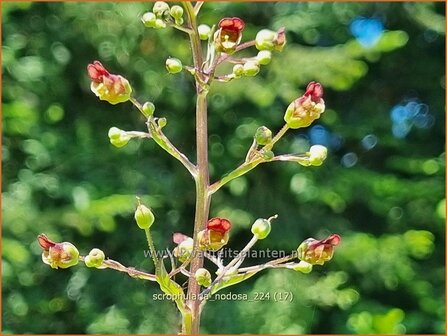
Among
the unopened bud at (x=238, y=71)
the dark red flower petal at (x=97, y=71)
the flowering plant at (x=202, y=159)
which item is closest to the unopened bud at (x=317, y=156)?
the flowering plant at (x=202, y=159)

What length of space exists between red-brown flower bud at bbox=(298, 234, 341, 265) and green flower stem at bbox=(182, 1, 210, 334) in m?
0.12

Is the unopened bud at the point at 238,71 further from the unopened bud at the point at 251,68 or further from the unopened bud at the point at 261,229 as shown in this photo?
the unopened bud at the point at 261,229

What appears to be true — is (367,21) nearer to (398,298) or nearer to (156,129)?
(398,298)

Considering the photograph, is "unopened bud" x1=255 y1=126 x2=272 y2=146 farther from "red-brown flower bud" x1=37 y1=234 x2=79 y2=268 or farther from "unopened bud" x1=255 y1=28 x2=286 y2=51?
"red-brown flower bud" x1=37 y1=234 x2=79 y2=268

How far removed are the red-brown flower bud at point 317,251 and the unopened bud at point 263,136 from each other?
110mm

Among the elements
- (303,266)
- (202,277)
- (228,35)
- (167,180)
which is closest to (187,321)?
(202,277)

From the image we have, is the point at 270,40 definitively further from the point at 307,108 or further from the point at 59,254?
the point at 59,254

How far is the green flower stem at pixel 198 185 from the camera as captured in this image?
1.94 ft

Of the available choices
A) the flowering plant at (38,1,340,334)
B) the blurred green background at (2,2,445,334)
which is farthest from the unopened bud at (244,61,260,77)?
the blurred green background at (2,2,445,334)

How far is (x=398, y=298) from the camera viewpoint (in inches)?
105

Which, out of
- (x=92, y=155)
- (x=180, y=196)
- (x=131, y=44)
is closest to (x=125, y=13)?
(x=131, y=44)

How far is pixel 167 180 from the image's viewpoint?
2.32 meters

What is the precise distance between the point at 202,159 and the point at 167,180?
1.73 m

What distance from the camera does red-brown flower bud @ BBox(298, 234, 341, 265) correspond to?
26.2 inches
